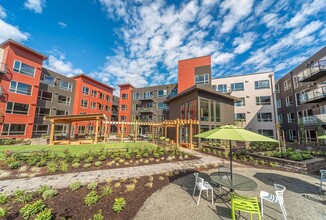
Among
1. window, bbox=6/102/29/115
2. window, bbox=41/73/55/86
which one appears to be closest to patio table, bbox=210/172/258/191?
window, bbox=6/102/29/115

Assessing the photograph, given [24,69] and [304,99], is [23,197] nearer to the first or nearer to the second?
[24,69]

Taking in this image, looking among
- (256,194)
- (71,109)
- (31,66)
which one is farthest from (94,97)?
(256,194)

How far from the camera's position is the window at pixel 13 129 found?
1846 centimetres

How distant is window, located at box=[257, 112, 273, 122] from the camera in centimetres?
2506

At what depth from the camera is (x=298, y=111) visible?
23891mm

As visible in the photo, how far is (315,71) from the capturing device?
60.1 feet

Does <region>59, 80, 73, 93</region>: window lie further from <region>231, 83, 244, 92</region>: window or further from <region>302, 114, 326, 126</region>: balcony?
<region>302, 114, 326, 126</region>: balcony

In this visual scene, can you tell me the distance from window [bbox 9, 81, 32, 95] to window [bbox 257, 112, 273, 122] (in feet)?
134

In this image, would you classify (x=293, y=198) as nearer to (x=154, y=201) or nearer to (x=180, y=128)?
(x=154, y=201)

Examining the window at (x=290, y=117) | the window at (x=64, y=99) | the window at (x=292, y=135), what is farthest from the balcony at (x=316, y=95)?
the window at (x=64, y=99)

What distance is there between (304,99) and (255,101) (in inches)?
268

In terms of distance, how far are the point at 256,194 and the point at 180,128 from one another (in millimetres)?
13958

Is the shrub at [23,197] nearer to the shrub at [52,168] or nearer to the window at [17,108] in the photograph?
the shrub at [52,168]

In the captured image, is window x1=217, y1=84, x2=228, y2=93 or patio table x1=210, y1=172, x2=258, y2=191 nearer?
patio table x1=210, y1=172, x2=258, y2=191
